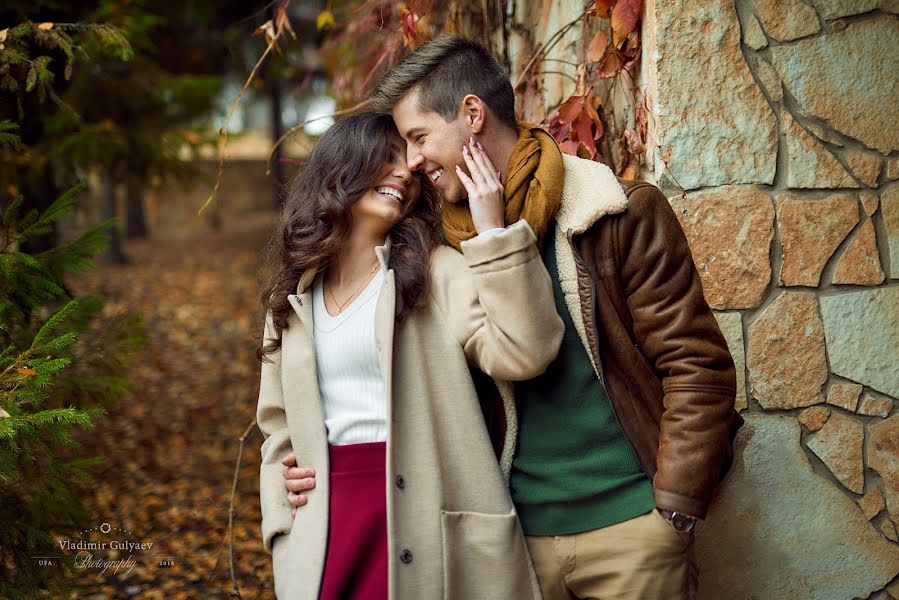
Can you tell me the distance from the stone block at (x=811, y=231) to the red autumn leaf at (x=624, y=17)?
719 mm

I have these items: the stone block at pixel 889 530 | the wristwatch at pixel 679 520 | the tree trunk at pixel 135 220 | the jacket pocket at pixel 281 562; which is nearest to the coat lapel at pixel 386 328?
the jacket pocket at pixel 281 562

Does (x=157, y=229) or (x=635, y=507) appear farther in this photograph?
(x=157, y=229)

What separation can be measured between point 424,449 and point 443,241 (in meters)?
0.58

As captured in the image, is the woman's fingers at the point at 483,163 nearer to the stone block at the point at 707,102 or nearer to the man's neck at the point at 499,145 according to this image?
the man's neck at the point at 499,145

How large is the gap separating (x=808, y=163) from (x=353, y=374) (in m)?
1.55

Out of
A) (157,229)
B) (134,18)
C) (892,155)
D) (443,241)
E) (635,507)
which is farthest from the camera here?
(157,229)

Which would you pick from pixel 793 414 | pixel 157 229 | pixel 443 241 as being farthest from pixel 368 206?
pixel 157 229

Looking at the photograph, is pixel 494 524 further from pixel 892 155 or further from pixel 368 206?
pixel 892 155

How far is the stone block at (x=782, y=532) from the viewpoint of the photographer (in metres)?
2.61

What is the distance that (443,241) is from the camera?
2.25 meters

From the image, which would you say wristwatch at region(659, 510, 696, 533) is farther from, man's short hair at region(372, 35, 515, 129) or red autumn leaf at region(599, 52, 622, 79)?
red autumn leaf at region(599, 52, 622, 79)

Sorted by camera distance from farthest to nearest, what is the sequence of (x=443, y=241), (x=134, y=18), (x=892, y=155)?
1. (x=134, y=18)
2. (x=892, y=155)
3. (x=443, y=241)

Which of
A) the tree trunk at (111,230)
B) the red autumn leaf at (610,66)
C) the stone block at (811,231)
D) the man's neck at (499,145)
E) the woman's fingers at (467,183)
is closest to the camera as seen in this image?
the woman's fingers at (467,183)

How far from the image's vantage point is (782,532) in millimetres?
2607
